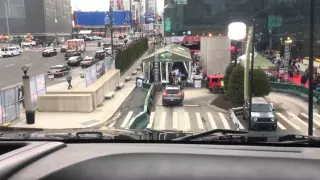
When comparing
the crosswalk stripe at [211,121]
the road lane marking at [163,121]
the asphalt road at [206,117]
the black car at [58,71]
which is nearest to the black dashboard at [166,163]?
the asphalt road at [206,117]

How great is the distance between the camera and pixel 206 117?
1517cm

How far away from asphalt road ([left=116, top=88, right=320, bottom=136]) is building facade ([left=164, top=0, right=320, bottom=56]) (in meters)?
10.6

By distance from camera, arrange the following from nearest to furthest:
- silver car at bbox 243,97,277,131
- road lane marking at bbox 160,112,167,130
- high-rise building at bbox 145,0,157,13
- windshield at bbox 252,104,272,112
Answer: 1. road lane marking at bbox 160,112,167,130
2. silver car at bbox 243,97,277,131
3. windshield at bbox 252,104,272,112
4. high-rise building at bbox 145,0,157,13

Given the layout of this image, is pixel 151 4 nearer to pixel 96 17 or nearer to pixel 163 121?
pixel 96 17

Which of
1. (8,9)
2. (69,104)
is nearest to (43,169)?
(69,104)

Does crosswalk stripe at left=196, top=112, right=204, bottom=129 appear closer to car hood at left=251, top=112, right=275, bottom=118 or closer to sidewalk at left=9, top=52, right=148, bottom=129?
car hood at left=251, top=112, right=275, bottom=118

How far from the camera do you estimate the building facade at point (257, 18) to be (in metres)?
35.1

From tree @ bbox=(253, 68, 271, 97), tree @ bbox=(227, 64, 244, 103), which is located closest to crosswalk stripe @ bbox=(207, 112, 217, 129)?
tree @ bbox=(227, 64, 244, 103)

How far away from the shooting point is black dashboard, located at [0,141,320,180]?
2.03m

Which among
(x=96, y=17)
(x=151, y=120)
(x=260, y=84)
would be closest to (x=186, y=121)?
(x=151, y=120)

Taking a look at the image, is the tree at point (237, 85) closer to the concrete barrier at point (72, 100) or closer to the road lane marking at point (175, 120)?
the road lane marking at point (175, 120)

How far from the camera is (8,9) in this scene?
2387 inches

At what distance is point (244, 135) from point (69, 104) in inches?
533

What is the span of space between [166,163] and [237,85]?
15929 mm
